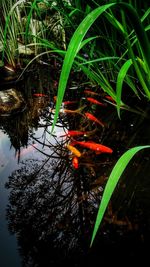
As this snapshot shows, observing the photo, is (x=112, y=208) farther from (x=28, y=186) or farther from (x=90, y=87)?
(x=90, y=87)

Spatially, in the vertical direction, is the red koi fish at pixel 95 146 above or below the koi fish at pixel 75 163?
above

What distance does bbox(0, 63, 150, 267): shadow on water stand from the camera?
725 mm

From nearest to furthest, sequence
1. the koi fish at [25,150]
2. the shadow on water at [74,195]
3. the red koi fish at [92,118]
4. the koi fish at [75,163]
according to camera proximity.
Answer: the shadow on water at [74,195] < the koi fish at [75,163] < the koi fish at [25,150] < the red koi fish at [92,118]

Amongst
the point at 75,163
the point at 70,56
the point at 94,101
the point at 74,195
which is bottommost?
the point at 74,195

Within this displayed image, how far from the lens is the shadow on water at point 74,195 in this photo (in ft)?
2.38

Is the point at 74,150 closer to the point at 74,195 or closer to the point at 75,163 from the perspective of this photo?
the point at 75,163

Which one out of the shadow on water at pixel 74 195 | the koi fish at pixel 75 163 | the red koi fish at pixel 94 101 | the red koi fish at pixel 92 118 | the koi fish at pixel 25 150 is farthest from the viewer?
the red koi fish at pixel 94 101

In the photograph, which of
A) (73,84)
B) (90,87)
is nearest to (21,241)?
(90,87)

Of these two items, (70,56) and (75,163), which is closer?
(70,56)

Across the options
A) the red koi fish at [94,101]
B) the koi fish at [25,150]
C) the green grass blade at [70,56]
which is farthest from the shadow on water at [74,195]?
the green grass blade at [70,56]

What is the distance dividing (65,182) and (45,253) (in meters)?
0.29

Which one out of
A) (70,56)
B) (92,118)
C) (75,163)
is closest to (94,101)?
(92,118)

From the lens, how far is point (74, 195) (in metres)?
0.91

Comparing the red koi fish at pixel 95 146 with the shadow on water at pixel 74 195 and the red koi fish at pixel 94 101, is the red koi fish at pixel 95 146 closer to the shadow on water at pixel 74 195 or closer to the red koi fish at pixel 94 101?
the shadow on water at pixel 74 195
